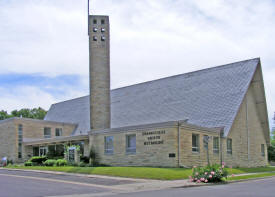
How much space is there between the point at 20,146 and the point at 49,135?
461 cm

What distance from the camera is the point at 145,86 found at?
146 feet

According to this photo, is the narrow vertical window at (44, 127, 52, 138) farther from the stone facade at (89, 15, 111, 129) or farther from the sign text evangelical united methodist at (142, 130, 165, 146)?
the sign text evangelical united methodist at (142, 130, 165, 146)

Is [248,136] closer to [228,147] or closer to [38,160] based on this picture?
[228,147]

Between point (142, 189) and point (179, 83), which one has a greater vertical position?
point (179, 83)

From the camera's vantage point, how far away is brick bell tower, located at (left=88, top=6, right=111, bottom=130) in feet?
115

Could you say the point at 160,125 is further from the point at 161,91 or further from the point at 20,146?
the point at 20,146

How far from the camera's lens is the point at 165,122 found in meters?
26.6

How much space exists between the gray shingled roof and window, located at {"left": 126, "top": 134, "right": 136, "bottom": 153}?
23.9ft

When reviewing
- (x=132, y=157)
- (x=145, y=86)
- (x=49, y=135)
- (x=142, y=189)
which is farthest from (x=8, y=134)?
(x=142, y=189)

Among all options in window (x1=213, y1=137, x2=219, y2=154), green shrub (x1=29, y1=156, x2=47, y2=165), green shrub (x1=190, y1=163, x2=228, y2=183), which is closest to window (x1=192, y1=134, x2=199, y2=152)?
window (x1=213, y1=137, x2=219, y2=154)

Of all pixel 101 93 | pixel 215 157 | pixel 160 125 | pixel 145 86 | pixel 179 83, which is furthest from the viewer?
pixel 145 86

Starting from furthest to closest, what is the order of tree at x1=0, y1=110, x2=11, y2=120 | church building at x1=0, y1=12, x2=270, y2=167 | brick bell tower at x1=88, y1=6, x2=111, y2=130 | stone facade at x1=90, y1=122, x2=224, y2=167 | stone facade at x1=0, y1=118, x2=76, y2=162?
tree at x1=0, y1=110, x2=11, y2=120
stone facade at x1=0, y1=118, x2=76, y2=162
brick bell tower at x1=88, y1=6, x2=111, y2=130
church building at x1=0, y1=12, x2=270, y2=167
stone facade at x1=90, y1=122, x2=224, y2=167

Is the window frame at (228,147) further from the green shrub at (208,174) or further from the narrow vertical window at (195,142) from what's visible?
the green shrub at (208,174)

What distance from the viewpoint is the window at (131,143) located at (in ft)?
95.7
